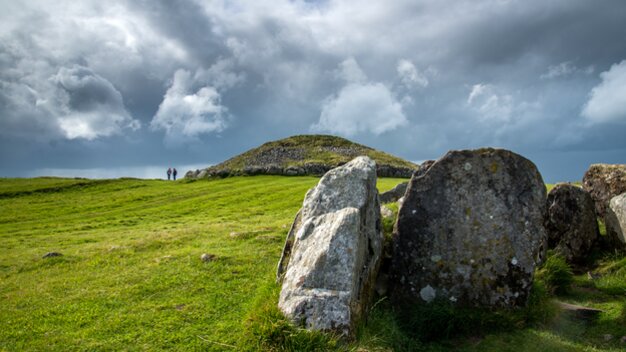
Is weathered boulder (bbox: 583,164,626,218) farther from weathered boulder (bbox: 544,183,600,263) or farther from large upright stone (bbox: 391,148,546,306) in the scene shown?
large upright stone (bbox: 391,148,546,306)

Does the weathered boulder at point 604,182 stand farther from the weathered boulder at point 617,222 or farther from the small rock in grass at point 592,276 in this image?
the small rock in grass at point 592,276

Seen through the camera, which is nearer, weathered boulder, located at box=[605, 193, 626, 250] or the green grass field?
the green grass field

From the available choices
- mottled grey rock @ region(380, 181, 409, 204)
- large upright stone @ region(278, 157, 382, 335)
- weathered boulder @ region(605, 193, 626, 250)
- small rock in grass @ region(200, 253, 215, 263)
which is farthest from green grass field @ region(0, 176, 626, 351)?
mottled grey rock @ region(380, 181, 409, 204)

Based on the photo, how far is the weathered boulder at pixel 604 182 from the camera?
55.3 ft

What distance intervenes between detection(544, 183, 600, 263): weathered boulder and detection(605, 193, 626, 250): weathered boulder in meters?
0.46

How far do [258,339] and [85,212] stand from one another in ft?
135

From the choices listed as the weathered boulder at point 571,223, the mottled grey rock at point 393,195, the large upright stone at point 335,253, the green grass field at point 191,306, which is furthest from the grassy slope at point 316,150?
the large upright stone at point 335,253

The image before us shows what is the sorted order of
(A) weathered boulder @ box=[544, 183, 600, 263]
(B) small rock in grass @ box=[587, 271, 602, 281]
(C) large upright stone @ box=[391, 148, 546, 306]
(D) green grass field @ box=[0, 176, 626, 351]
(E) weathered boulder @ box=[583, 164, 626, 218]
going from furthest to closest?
(E) weathered boulder @ box=[583, 164, 626, 218], (A) weathered boulder @ box=[544, 183, 600, 263], (B) small rock in grass @ box=[587, 271, 602, 281], (C) large upright stone @ box=[391, 148, 546, 306], (D) green grass field @ box=[0, 176, 626, 351]

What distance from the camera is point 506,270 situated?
11.2 meters

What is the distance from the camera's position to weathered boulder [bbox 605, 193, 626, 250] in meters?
14.8

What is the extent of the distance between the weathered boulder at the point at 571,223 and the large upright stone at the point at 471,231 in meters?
4.83

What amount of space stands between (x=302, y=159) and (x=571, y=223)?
7364 centimetres

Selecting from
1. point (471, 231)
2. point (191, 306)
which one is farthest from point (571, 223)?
point (191, 306)

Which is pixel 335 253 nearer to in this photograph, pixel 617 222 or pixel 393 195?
pixel 617 222
